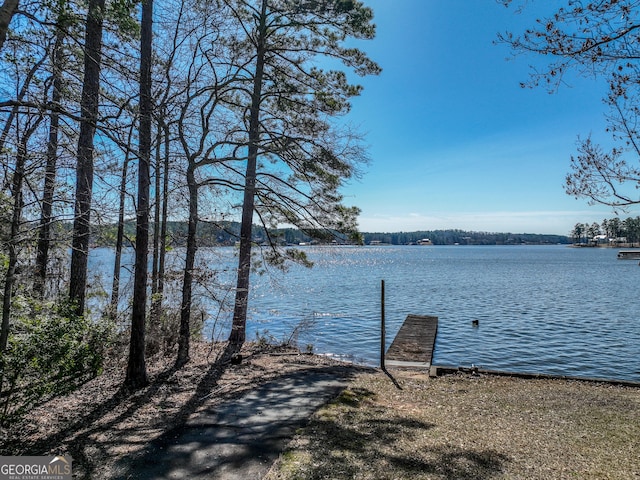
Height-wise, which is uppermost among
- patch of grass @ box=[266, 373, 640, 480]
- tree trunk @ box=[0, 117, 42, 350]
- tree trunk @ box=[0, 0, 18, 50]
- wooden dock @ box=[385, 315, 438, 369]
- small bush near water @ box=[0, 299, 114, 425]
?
tree trunk @ box=[0, 0, 18, 50]

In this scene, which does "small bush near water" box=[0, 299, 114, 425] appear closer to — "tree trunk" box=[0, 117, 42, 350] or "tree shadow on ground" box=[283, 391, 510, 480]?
"tree trunk" box=[0, 117, 42, 350]

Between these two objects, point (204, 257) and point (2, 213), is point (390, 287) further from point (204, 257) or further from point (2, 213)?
point (2, 213)

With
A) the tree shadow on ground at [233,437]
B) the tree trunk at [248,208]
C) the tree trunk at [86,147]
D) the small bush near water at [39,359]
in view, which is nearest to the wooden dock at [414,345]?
the tree trunk at [248,208]

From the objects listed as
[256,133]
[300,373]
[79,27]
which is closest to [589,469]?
[300,373]

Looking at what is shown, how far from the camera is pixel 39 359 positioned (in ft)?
16.2

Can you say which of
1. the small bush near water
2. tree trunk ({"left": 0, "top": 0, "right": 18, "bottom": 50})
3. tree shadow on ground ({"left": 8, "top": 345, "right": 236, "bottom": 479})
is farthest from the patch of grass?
tree trunk ({"left": 0, "top": 0, "right": 18, "bottom": 50})

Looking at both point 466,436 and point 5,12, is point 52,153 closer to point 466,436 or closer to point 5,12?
point 5,12

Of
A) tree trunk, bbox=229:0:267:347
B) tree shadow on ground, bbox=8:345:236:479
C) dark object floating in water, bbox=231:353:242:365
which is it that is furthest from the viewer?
tree trunk, bbox=229:0:267:347

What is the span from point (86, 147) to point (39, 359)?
3114 millimetres

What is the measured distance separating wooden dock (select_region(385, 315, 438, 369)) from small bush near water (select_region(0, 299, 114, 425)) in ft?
26.7

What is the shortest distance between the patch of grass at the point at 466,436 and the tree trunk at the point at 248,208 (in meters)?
4.27

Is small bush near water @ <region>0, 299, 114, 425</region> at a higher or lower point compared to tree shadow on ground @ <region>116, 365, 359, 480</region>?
higher

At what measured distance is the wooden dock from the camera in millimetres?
11688

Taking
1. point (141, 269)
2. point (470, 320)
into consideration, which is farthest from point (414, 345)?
point (141, 269)
